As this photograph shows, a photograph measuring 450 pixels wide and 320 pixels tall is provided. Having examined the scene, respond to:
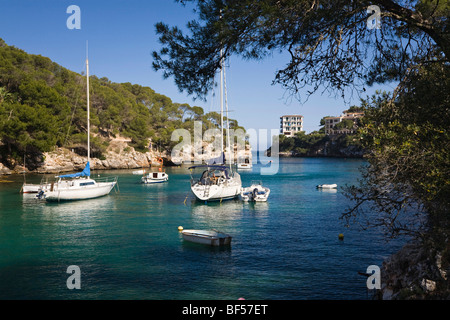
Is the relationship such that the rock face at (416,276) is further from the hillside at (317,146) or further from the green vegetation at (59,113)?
the hillside at (317,146)

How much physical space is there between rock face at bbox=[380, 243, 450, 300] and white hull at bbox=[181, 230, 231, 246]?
7.73 m

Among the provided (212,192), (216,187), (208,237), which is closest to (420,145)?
(208,237)

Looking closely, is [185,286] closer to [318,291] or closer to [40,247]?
[318,291]

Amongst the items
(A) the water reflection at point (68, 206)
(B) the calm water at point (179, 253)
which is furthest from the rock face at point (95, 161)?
(B) the calm water at point (179, 253)

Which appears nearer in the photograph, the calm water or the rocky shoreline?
the calm water

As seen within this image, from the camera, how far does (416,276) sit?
909 centimetres

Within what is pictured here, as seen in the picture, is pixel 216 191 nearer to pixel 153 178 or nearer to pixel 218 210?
pixel 218 210

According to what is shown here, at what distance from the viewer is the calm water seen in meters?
12.1

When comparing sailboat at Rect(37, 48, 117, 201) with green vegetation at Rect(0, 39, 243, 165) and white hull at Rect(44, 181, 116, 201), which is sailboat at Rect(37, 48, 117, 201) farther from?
green vegetation at Rect(0, 39, 243, 165)

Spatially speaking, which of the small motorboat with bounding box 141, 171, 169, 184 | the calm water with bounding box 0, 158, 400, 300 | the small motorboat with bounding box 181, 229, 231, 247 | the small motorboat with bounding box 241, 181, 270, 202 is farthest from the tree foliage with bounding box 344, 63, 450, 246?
the small motorboat with bounding box 141, 171, 169, 184

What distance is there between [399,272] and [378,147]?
5.01 meters

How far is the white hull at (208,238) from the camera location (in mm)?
17000

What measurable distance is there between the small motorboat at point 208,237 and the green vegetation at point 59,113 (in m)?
35.9
